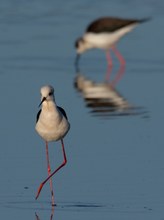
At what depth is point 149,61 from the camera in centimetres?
1160

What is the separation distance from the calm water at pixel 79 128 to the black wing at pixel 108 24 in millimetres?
304

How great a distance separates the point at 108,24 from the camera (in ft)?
44.2

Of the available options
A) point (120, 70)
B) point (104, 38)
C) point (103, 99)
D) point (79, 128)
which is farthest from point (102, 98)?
point (104, 38)

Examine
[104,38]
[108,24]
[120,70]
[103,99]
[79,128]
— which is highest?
[108,24]

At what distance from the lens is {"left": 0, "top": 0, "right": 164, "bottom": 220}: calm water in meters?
6.16

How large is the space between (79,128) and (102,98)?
64.3 inches

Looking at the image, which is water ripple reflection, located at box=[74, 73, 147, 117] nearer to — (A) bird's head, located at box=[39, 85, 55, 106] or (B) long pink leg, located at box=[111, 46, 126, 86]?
(B) long pink leg, located at box=[111, 46, 126, 86]

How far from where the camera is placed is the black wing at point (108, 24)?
13.3 meters

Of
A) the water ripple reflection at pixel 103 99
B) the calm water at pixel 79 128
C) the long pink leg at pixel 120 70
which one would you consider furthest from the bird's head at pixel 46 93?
the long pink leg at pixel 120 70

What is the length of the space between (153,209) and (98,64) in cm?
666

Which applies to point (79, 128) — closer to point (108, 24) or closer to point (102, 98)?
point (102, 98)

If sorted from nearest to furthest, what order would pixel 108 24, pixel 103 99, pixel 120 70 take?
pixel 103 99 < pixel 120 70 < pixel 108 24

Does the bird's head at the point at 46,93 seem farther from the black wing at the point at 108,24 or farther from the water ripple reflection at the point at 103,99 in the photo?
the black wing at the point at 108,24

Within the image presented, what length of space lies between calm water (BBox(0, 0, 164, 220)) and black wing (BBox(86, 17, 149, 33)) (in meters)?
0.30
